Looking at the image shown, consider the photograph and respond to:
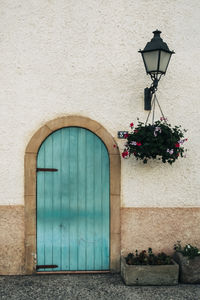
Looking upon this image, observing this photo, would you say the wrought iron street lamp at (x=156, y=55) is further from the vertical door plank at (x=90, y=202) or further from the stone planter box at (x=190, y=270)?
the stone planter box at (x=190, y=270)

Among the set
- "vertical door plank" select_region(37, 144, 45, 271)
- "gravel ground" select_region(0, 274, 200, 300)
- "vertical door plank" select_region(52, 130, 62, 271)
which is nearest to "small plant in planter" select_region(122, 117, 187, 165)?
"vertical door plank" select_region(52, 130, 62, 271)

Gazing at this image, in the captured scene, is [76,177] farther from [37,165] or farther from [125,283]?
[125,283]

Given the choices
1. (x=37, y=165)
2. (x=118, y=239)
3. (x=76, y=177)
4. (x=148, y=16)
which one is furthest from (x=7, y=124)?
(x=148, y=16)

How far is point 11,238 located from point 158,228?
7.55ft

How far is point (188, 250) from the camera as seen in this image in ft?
14.2

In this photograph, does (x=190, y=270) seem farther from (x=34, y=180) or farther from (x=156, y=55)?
(x=156, y=55)

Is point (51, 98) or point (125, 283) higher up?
point (51, 98)

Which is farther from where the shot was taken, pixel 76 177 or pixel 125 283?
pixel 76 177

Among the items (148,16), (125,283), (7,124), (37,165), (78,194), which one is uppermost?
(148,16)

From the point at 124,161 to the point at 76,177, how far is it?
80cm

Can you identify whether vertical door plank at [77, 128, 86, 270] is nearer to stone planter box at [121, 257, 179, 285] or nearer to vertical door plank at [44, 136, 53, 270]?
vertical door plank at [44, 136, 53, 270]

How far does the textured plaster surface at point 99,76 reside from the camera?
4.43m

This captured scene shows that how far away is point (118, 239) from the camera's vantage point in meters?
4.48

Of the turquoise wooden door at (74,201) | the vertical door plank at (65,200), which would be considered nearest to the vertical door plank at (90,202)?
the turquoise wooden door at (74,201)
